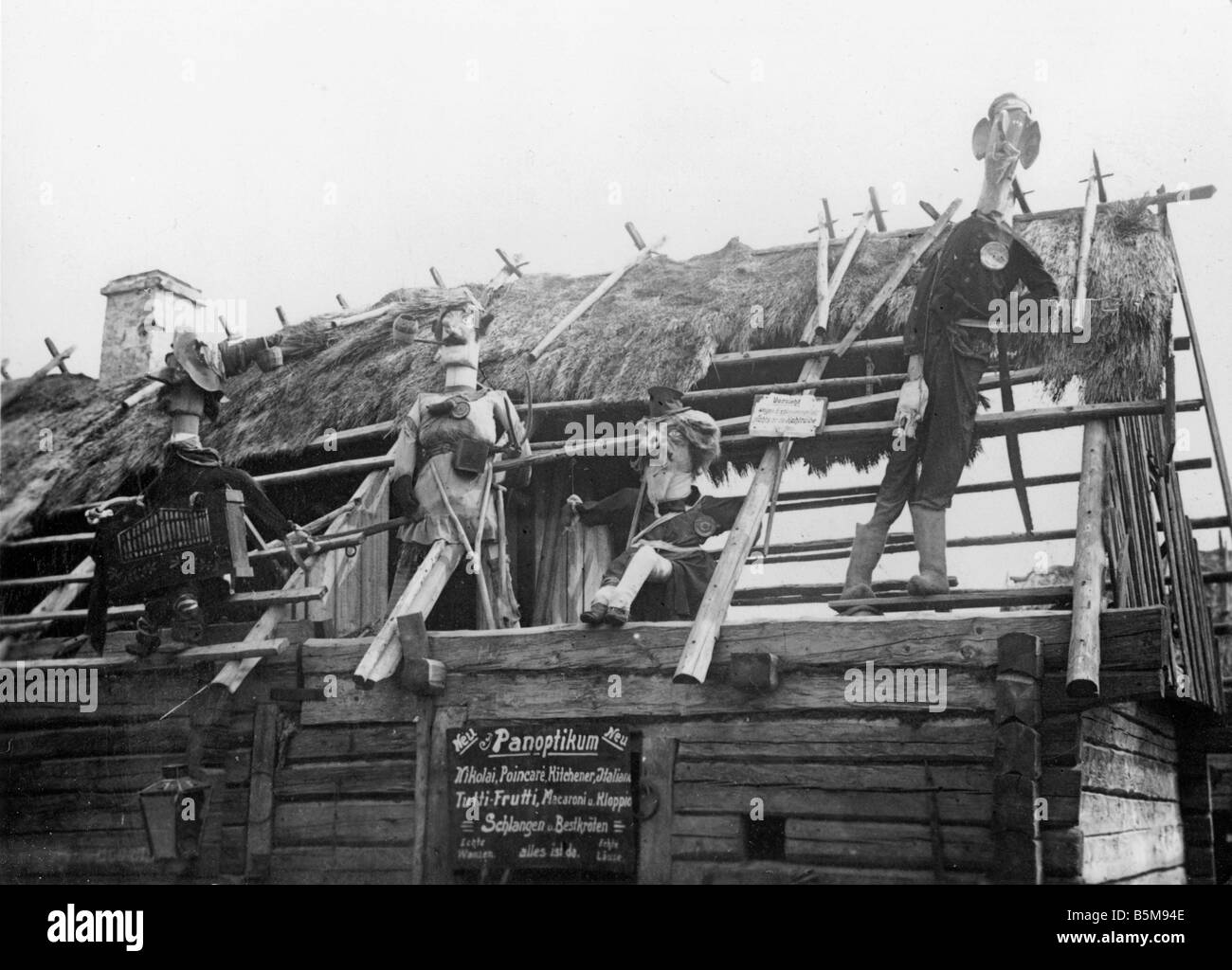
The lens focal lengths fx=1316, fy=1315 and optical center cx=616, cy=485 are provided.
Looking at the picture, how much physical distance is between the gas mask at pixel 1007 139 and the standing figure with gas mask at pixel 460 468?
3.47 metres

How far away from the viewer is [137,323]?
13719 millimetres

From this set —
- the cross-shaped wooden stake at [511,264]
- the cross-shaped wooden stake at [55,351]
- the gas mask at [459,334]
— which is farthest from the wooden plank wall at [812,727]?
the cross-shaped wooden stake at [55,351]

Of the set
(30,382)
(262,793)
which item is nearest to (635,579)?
(262,793)

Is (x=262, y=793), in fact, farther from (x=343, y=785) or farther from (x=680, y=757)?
(x=680, y=757)

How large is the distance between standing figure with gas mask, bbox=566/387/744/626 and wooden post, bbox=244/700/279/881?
7.33 feet

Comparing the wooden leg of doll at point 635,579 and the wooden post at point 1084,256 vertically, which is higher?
the wooden post at point 1084,256

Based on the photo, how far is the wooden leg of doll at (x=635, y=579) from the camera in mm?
7617

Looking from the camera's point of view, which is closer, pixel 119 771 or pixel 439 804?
pixel 439 804

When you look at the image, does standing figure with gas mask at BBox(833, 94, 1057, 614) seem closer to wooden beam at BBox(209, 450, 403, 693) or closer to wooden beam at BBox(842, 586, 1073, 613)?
wooden beam at BBox(842, 586, 1073, 613)

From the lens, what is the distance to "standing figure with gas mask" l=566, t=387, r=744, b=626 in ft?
26.1

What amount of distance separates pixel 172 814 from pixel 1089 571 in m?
5.51

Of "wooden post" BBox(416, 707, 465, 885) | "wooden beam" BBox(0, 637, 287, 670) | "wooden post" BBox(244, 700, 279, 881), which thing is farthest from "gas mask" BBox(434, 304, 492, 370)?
"wooden post" BBox(244, 700, 279, 881)

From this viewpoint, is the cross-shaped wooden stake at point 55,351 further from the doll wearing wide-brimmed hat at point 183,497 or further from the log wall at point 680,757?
the doll wearing wide-brimmed hat at point 183,497
